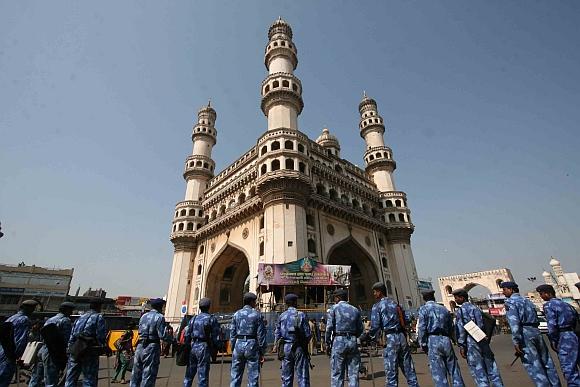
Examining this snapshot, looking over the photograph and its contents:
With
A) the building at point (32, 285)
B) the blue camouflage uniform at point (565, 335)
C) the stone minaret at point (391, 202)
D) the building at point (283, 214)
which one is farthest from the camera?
the building at point (32, 285)

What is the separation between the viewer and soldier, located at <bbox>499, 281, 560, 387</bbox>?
5.57m

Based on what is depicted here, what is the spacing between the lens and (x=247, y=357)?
243 inches

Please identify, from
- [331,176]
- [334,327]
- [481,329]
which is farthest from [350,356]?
[331,176]

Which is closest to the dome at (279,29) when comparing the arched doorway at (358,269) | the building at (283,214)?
the building at (283,214)

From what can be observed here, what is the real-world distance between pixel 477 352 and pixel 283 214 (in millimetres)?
17999

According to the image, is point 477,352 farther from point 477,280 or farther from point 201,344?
point 477,280

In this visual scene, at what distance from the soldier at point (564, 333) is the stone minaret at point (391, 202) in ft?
85.6

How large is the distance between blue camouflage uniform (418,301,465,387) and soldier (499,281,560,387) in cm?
110

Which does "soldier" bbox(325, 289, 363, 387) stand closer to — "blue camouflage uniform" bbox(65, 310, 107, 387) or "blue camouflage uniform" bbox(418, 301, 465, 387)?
"blue camouflage uniform" bbox(418, 301, 465, 387)

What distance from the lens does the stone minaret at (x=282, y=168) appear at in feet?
74.6

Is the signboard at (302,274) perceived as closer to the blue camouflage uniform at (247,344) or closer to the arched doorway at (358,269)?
the arched doorway at (358,269)

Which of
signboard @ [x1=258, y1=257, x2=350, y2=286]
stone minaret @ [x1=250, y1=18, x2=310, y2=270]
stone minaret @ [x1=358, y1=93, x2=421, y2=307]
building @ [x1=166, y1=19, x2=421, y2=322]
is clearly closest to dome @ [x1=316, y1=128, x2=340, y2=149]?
stone minaret @ [x1=358, y1=93, x2=421, y2=307]

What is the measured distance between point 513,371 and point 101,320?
10.5 meters

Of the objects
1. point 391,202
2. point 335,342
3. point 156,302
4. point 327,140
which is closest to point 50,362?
point 156,302
